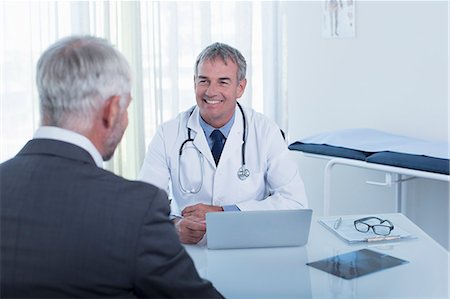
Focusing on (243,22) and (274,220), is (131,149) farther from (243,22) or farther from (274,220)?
(274,220)

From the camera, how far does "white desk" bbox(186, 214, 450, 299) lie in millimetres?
1419

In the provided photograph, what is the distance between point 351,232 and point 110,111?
919 millimetres

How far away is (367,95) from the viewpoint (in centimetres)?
331

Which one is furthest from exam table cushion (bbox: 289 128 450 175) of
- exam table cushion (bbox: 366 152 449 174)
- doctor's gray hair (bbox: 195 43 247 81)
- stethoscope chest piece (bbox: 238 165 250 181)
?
doctor's gray hair (bbox: 195 43 247 81)

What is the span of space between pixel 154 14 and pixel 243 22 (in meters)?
0.53

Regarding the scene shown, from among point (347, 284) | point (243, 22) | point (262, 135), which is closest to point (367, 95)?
point (243, 22)

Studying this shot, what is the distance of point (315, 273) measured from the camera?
1.52m

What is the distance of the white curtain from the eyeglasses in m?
1.83

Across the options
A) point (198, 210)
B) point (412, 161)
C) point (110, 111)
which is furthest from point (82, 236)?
point (412, 161)

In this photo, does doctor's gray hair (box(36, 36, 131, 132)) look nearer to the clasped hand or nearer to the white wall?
the clasped hand

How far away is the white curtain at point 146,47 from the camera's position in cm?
330

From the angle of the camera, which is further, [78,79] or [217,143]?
[217,143]

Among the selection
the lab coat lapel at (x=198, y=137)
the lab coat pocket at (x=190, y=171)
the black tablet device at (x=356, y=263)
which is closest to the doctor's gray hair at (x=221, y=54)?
the lab coat lapel at (x=198, y=137)

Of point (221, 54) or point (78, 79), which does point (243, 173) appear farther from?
point (78, 79)
